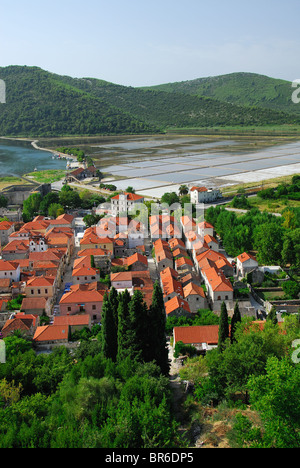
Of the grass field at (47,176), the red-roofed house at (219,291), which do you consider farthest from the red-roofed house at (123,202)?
the grass field at (47,176)

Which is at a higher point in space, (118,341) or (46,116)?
(46,116)

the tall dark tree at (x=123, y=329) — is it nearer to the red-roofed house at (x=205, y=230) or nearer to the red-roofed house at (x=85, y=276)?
the red-roofed house at (x=85, y=276)

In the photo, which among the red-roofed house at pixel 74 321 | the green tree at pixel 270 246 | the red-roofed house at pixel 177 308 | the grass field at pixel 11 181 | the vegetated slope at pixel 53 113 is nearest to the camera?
the red-roofed house at pixel 74 321

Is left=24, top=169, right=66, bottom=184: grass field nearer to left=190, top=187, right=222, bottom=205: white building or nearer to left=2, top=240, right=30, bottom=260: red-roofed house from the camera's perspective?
left=190, top=187, right=222, bottom=205: white building

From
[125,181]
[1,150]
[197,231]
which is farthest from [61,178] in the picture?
[1,150]

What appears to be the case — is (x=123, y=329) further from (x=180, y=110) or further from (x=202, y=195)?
(x=180, y=110)

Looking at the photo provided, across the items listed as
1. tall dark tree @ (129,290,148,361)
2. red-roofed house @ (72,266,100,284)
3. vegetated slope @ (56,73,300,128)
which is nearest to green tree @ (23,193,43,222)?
red-roofed house @ (72,266,100,284)

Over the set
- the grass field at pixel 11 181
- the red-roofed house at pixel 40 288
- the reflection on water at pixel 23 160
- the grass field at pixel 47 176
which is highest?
the reflection on water at pixel 23 160
